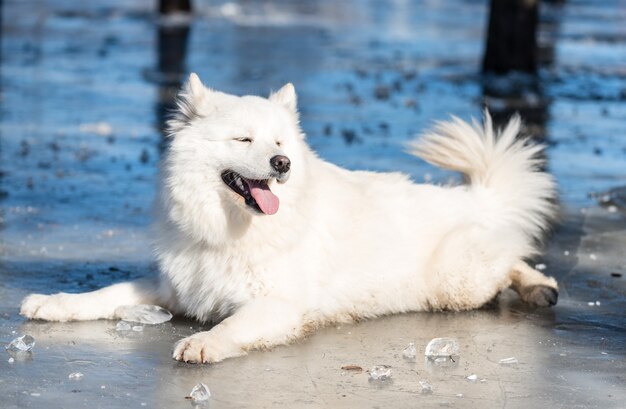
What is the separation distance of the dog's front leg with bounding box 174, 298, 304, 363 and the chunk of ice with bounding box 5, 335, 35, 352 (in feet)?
2.26

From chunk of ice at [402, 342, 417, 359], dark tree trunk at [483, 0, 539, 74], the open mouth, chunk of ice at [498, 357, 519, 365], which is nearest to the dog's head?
the open mouth

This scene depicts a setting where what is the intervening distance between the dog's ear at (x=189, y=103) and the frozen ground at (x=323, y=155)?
3.35ft

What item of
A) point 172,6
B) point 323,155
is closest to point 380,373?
point 323,155

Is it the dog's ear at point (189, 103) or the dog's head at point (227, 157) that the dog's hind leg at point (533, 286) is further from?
the dog's ear at point (189, 103)

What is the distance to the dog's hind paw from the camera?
21.0ft

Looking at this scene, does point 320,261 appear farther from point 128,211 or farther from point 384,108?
point 384,108

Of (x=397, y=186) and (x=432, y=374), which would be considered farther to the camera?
(x=397, y=186)

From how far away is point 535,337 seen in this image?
19.2ft

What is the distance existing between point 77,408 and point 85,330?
1209 mm

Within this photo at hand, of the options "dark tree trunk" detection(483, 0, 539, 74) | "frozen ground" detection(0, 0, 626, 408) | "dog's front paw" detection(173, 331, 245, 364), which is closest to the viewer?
"frozen ground" detection(0, 0, 626, 408)

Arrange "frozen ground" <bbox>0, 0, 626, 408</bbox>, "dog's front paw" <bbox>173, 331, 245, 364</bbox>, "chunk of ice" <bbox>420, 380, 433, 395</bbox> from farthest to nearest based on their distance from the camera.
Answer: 1. "dog's front paw" <bbox>173, 331, 245, 364</bbox>
2. "frozen ground" <bbox>0, 0, 626, 408</bbox>
3. "chunk of ice" <bbox>420, 380, 433, 395</bbox>

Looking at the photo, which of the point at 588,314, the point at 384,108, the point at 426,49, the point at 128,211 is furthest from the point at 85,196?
the point at 426,49

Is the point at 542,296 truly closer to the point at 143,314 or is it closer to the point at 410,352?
the point at 410,352

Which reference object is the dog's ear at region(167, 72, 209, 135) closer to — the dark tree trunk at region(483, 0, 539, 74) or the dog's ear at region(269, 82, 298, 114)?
the dog's ear at region(269, 82, 298, 114)
